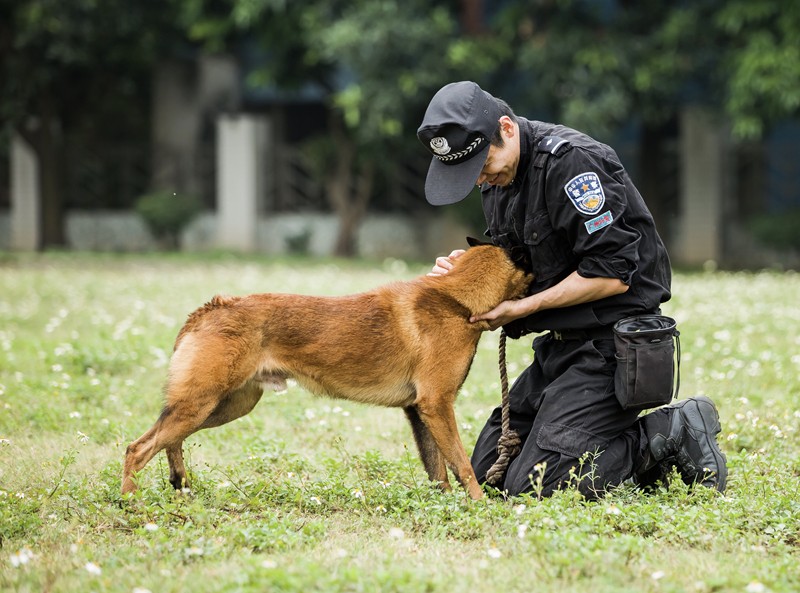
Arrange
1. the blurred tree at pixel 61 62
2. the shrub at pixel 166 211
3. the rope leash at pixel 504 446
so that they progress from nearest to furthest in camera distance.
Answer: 1. the rope leash at pixel 504 446
2. the blurred tree at pixel 61 62
3. the shrub at pixel 166 211

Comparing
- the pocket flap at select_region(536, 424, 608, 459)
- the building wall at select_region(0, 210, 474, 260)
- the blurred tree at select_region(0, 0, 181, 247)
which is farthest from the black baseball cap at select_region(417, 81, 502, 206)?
the building wall at select_region(0, 210, 474, 260)

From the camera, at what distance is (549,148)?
15.4ft

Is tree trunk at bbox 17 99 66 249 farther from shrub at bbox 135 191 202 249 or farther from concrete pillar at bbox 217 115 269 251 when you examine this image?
concrete pillar at bbox 217 115 269 251

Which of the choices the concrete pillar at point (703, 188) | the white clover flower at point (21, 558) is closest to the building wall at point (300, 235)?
the concrete pillar at point (703, 188)

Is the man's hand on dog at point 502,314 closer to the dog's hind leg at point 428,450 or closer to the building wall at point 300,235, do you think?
the dog's hind leg at point 428,450

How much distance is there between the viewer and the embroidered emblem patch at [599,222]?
455 cm

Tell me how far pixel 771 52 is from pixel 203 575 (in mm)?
15630

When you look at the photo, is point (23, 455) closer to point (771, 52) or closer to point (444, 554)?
point (444, 554)

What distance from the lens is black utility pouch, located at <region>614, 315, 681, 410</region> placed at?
4.58 metres

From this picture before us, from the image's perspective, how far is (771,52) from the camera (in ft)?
54.4

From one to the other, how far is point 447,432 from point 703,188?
1791 cm

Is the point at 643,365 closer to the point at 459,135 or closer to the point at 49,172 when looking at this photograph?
the point at 459,135

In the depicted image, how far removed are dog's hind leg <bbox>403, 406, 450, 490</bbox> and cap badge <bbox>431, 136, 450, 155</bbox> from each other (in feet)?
4.10

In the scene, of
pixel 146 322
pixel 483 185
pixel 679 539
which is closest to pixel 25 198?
pixel 146 322
